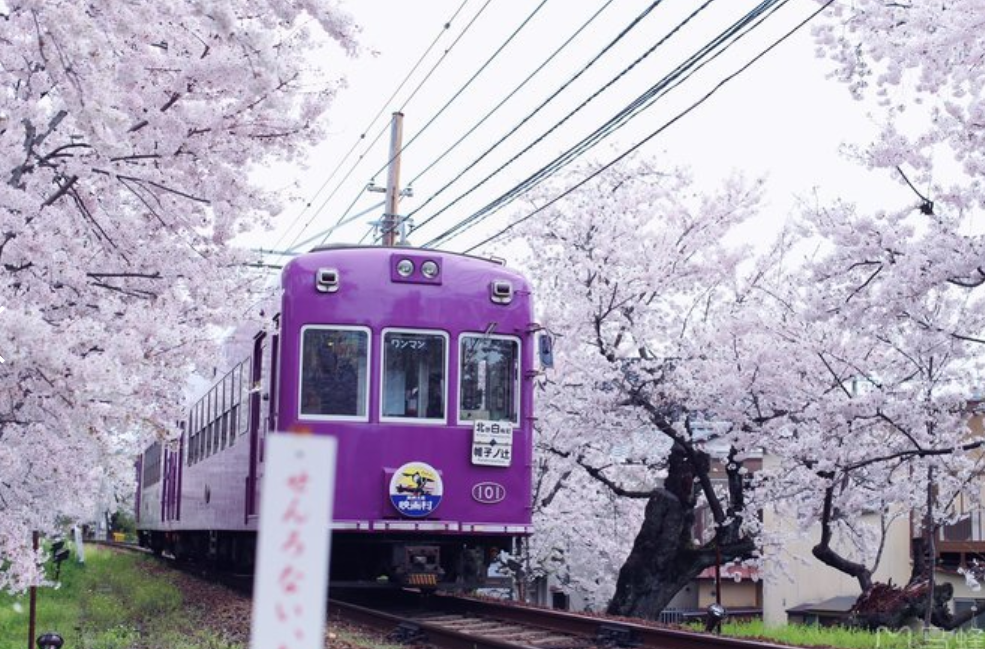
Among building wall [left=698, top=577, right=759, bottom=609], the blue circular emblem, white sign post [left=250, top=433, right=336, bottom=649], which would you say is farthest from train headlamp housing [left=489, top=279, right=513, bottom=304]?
building wall [left=698, top=577, right=759, bottom=609]

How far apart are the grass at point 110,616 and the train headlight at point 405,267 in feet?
10.6

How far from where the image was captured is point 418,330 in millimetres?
10203

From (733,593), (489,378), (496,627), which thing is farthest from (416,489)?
(733,593)

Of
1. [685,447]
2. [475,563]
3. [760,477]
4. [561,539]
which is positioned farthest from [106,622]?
[561,539]

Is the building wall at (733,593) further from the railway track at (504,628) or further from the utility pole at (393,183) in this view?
the railway track at (504,628)

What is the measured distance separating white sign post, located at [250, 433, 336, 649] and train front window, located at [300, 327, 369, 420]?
25.7ft

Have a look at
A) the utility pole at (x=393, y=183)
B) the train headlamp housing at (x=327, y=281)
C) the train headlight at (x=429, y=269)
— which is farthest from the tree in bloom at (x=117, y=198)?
the utility pole at (x=393, y=183)

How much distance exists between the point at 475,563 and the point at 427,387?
1695mm

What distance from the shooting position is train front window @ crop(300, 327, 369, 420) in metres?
9.98

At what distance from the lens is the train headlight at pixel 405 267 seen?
407 inches

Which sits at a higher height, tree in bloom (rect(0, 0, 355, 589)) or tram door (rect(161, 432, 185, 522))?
tree in bloom (rect(0, 0, 355, 589))

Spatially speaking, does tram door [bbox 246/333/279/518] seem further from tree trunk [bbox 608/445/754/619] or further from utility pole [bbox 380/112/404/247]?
tree trunk [bbox 608/445/754/619]

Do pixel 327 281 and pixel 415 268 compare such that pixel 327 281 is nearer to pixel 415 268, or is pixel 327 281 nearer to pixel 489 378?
pixel 415 268

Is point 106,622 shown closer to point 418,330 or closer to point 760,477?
point 418,330
